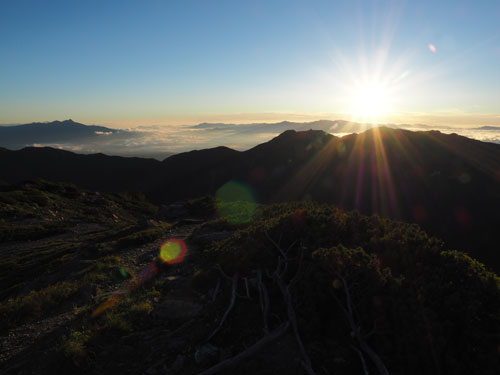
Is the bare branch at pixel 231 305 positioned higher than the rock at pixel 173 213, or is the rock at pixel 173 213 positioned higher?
the bare branch at pixel 231 305

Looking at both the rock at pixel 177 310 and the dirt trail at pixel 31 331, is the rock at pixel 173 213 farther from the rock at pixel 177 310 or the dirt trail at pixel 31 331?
the rock at pixel 177 310

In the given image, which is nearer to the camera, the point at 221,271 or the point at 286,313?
the point at 286,313

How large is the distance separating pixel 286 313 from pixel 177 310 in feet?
9.77

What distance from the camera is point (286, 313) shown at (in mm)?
6742

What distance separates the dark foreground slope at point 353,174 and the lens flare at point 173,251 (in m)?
42.1

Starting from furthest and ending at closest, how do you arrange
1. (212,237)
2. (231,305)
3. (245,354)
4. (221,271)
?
(212,237) → (221,271) → (231,305) → (245,354)

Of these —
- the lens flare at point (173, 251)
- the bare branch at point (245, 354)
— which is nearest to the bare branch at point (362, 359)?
the bare branch at point (245, 354)

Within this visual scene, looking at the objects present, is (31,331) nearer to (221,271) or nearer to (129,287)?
(129,287)

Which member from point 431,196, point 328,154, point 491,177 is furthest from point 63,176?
point 491,177

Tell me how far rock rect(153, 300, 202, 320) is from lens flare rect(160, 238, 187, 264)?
4.66 metres

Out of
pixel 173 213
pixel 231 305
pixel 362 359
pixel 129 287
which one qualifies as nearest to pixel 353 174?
pixel 173 213

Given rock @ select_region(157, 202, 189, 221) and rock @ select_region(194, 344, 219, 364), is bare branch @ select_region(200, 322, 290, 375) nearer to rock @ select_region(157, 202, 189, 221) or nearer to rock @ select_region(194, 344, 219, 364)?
rock @ select_region(194, 344, 219, 364)

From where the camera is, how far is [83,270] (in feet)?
39.9

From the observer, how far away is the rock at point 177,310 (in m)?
7.58
